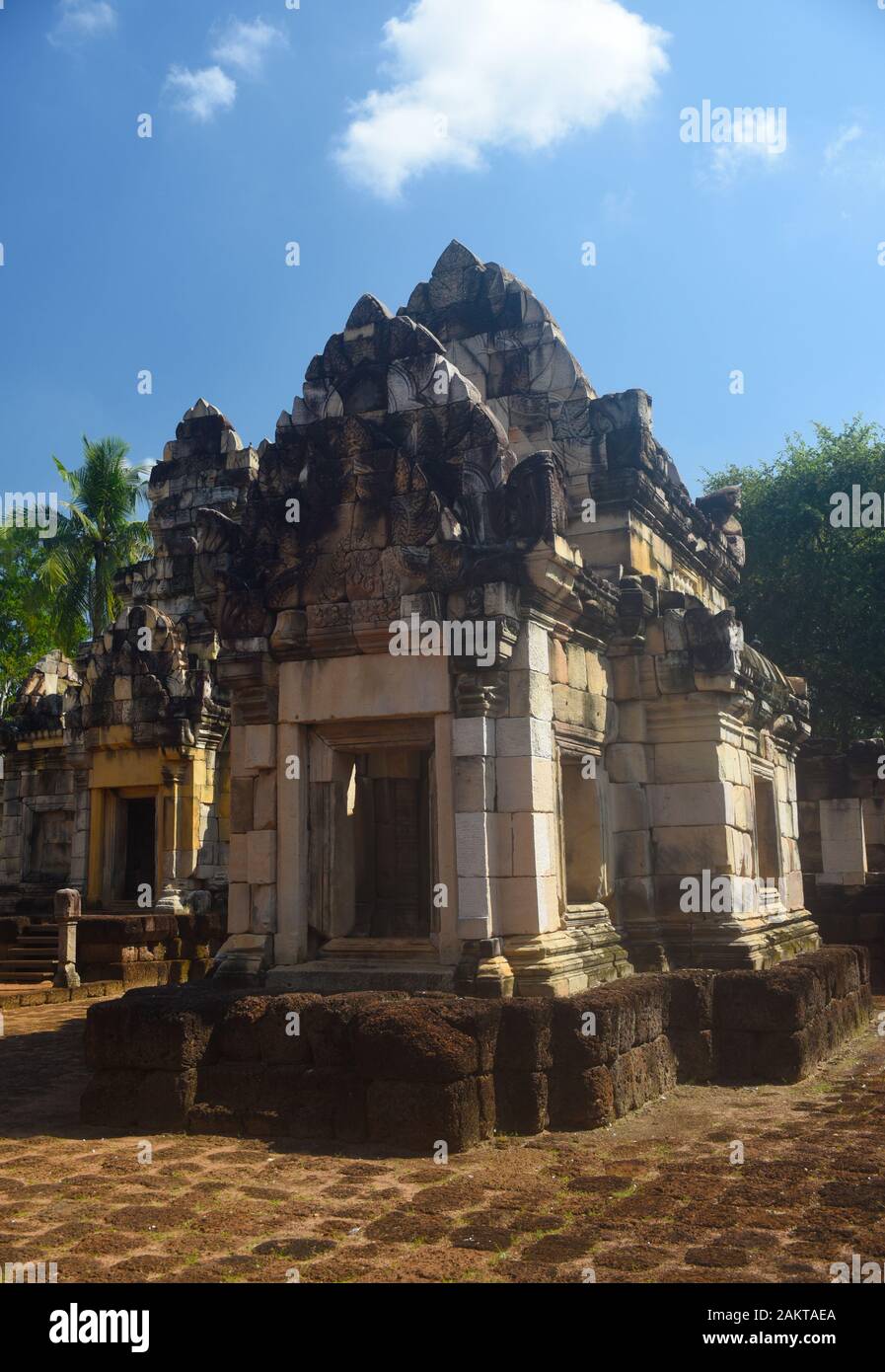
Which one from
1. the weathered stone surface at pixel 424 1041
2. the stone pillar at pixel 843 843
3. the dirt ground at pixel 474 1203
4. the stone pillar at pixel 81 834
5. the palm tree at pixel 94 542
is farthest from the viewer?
the palm tree at pixel 94 542

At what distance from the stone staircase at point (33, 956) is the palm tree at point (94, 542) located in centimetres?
1776

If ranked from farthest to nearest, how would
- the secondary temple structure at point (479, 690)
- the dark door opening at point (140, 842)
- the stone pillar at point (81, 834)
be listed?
the dark door opening at point (140, 842) → the stone pillar at point (81, 834) → the secondary temple structure at point (479, 690)

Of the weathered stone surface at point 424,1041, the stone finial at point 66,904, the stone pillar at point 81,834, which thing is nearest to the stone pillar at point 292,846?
the weathered stone surface at point 424,1041

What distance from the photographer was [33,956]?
17062 millimetres

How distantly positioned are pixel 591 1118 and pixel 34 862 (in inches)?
629

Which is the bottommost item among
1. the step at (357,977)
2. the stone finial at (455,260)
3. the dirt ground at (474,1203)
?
the dirt ground at (474,1203)

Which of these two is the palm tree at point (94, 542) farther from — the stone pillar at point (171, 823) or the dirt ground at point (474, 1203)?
the dirt ground at point (474, 1203)

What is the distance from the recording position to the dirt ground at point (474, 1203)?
459cm

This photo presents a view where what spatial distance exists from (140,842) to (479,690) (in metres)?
13.2

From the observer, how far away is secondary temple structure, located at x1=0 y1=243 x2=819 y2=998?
25.5ft

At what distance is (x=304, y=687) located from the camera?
27.3 ft

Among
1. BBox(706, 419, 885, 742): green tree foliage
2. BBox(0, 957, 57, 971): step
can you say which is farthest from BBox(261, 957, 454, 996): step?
BBox(706, 419, 885, 742): green tree foliage

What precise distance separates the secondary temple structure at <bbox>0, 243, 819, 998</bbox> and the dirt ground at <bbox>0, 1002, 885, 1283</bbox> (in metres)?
1.38

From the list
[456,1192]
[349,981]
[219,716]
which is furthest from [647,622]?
[219,716]
